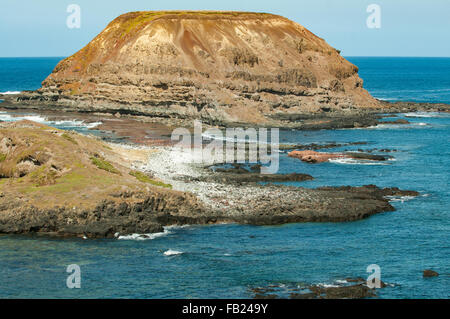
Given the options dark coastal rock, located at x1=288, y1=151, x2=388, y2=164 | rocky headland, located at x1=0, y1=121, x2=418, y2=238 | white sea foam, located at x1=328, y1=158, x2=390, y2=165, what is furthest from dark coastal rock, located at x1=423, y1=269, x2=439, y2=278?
dark coastal rock, located at x1=288, y1=151, x2=388, y2=164

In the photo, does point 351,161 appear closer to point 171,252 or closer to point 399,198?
point 399,198

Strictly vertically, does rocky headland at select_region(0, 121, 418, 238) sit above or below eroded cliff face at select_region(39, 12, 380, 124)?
below

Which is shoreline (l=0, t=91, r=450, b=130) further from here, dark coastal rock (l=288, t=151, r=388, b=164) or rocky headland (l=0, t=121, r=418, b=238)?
rocky headland (l=0, t=121, r=418, b=238)

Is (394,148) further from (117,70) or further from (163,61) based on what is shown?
(117,70)

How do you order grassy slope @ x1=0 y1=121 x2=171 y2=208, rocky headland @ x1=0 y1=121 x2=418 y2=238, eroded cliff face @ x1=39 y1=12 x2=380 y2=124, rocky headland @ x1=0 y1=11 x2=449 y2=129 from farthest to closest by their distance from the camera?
eroded cliff face @ x1=39 y1=12 x2=380 y2=124 → rocky headland @ x1=0 y1=11 x2=449 y2=129 → grassy slope @ x1=0 y1=121 x2=171 y2=208 → rocky headland @ x1=0 y1=121 x2=418 y2=238

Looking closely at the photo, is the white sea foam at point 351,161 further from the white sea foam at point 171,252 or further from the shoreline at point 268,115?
the white sea foam at point 171,252

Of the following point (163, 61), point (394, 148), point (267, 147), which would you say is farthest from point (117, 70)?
point (394, 148)

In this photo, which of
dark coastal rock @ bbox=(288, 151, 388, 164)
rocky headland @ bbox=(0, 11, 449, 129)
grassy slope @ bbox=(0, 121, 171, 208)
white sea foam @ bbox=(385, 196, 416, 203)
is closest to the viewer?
grassy slope @ bbox=(0, 121, 171, 208)

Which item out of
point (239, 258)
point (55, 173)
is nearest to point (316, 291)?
point (239, 258)
